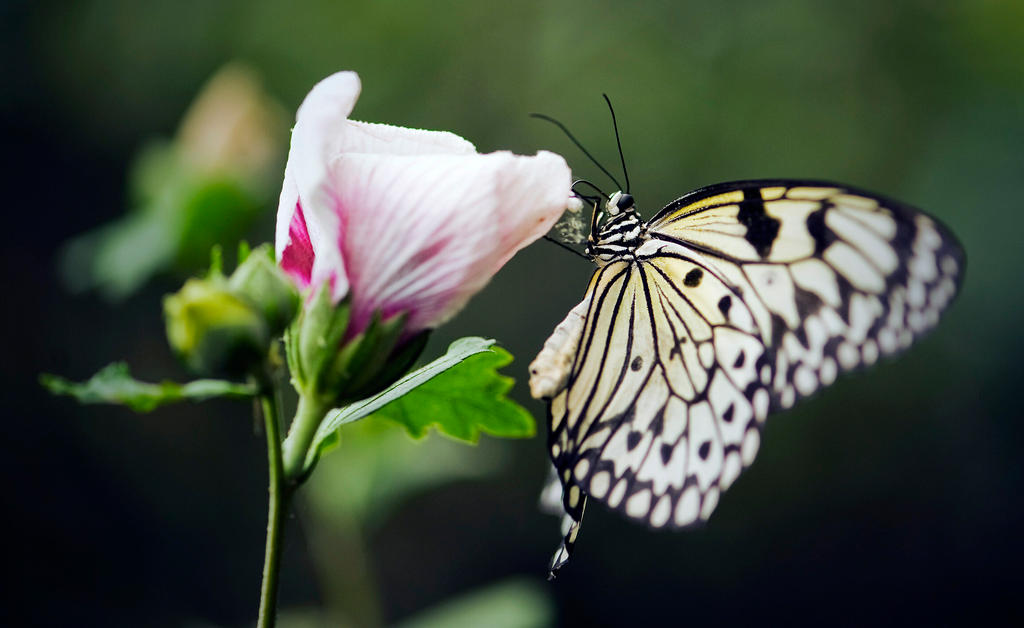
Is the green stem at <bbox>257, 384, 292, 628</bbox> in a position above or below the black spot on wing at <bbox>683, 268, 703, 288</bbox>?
above

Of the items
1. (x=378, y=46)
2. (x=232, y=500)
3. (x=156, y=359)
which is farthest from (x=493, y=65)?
(x=232, y=500)

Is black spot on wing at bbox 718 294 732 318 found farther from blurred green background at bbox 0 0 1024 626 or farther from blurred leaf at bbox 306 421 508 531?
blurred green background at bbox 0 0 1024 626

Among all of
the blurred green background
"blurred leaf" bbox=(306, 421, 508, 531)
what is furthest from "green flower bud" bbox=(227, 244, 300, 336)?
the blurred green background

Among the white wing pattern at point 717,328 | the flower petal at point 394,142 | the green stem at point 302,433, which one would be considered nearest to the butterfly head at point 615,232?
the white wing pattern at point 717,328

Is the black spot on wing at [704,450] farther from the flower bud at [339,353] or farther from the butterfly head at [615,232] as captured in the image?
the flower bud at [339,353]

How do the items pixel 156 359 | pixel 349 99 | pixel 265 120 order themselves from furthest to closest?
pixel 156 359, pixel 265 120, pixel 349 99

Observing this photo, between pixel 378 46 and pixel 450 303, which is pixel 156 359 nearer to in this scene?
pixel 378 46

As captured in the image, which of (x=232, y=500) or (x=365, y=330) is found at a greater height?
(x=365, y=330)
